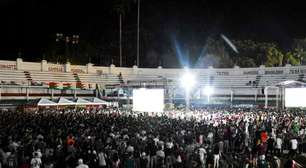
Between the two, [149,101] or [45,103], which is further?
[149,101]

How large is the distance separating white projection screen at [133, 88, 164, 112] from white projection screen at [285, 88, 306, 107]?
10.4m

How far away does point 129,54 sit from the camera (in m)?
77.3

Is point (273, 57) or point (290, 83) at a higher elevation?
point (273, 57)

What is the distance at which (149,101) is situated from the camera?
1512 inches

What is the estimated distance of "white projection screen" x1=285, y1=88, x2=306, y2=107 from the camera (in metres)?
35.9

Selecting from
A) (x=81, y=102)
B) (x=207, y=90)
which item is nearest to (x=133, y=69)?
(x=207, y=90)

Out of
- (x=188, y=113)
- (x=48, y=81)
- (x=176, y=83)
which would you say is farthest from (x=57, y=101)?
(x=176, y=83)

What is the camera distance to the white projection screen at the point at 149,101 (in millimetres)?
38062

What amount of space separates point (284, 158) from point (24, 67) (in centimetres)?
4333

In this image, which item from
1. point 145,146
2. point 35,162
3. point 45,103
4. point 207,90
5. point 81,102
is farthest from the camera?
point 207,90

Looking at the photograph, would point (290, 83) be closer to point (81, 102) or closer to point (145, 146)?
point (81, 102)

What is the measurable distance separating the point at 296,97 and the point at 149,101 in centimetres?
1209

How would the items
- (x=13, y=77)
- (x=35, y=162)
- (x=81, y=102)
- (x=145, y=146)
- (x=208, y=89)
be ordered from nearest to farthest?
(x=35, y=162) < (x=145, y=146) < (x=81, y=102) < (x=13, y=77) < (x=208, y=89)

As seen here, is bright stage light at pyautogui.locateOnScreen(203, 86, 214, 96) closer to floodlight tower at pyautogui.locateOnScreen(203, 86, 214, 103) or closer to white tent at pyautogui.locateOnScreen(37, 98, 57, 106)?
floodlight tower at pyautogui.locateOnScreen(203, 86, 214, 103)
